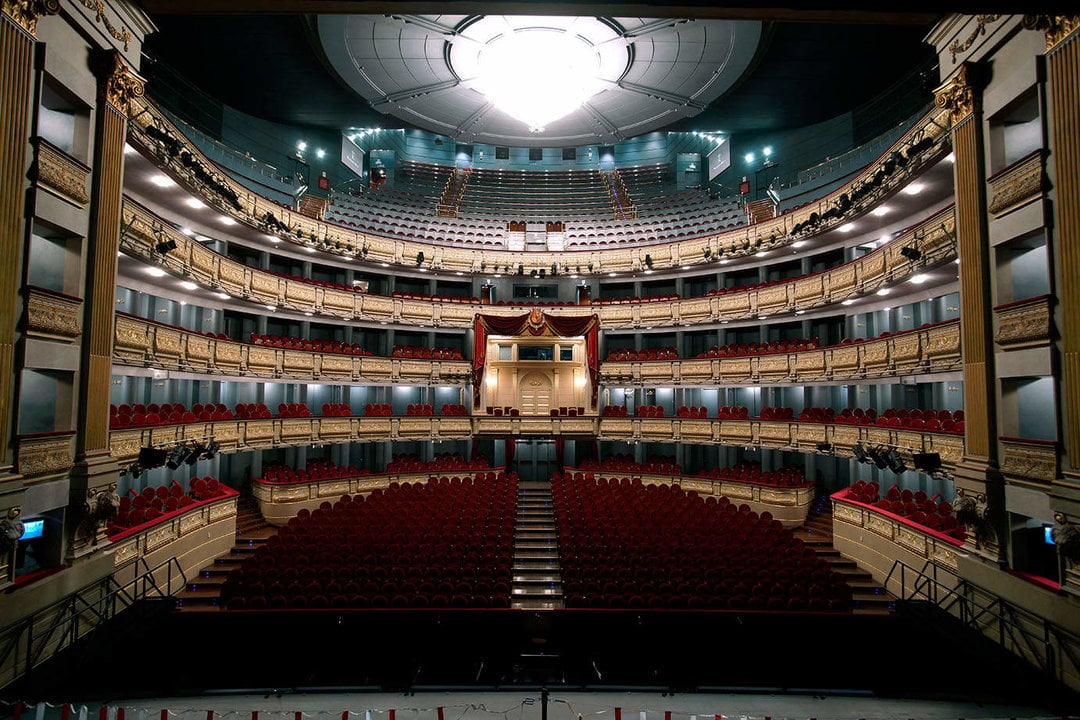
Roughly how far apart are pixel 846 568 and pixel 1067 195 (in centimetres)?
844

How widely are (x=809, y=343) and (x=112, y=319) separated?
18.0m

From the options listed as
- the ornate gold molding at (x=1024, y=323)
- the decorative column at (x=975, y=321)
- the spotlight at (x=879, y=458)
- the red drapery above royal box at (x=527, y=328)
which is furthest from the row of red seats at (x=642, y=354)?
the ornate gold molding at (x=1024, y=323)

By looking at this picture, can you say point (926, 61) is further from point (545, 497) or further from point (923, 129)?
point (545, 497)

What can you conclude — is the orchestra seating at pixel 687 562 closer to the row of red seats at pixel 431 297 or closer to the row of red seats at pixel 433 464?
the row of red seats at pixel 433 464

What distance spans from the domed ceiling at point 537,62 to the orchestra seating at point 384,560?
42.9ft

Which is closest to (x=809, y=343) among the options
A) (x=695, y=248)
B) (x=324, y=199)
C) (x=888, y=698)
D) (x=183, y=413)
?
(x=695, y=248)

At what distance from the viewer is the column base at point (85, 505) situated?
24.4 feet

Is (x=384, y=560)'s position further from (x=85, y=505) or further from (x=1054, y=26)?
(x=1054, y=26)

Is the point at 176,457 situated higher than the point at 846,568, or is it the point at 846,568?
the point at 176,457

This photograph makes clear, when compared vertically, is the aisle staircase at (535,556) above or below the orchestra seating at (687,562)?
below

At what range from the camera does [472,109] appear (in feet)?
68.6

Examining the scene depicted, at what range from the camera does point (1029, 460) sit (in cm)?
696

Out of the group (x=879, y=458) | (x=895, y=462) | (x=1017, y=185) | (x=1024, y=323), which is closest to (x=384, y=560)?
(x=879, y=458)

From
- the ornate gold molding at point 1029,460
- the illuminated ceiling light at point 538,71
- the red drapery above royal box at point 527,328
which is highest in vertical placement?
the illuminated ceiling light at point 538,71
